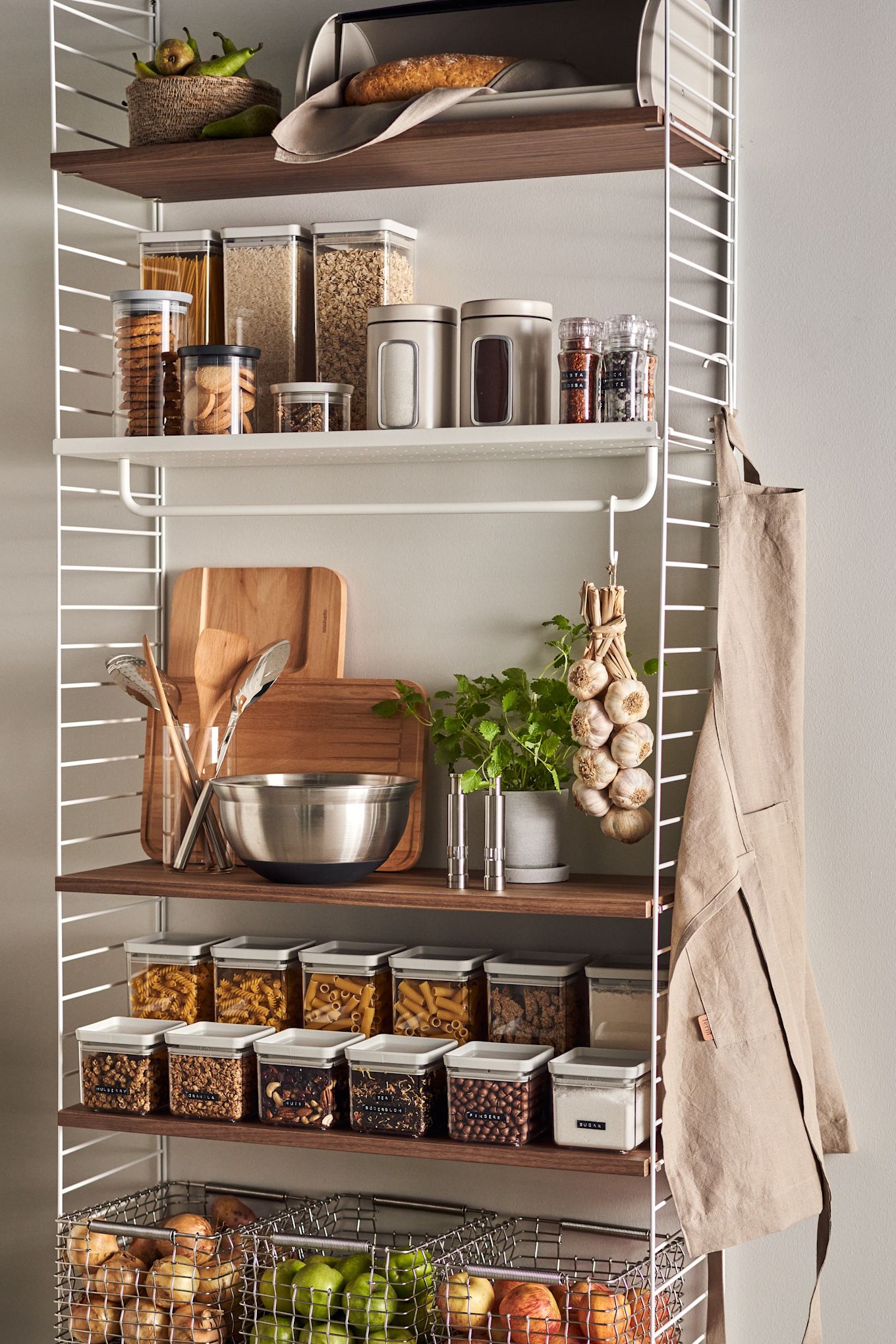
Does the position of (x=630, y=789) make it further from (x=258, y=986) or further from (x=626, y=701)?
(x=258, y=986)

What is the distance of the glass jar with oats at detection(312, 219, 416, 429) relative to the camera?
79.0 inches

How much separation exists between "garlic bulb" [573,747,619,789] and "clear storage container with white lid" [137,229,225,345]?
79cm

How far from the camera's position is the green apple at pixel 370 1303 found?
1810mm

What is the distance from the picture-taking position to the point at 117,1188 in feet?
7.54

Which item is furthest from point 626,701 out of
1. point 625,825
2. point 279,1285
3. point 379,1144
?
point 279,1285

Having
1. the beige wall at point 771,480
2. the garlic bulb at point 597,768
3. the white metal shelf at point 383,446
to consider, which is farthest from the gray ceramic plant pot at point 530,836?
the white metal shelf at point 383,446

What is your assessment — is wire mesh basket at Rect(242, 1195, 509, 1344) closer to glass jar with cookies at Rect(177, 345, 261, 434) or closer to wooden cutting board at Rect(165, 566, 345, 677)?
wooden cutting board at Rect(165, 566, 345, 677)

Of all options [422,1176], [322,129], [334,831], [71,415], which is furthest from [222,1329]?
[322,129]

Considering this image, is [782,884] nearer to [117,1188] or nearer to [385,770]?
[385,770]

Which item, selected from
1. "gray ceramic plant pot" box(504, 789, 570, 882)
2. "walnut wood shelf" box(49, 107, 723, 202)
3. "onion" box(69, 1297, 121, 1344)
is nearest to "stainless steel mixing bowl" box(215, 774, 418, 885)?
"gray ceramic plant pot" box(504, 789, 570, 882)

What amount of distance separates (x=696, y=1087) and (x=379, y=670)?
0.75 m

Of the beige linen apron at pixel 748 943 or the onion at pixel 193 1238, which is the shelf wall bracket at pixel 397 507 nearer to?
the beige linen apron at pixel 748 943

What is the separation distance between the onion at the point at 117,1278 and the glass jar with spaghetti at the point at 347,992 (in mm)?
371

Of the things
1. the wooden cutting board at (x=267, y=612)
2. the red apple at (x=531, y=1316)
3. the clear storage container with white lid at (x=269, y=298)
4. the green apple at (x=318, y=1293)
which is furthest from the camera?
the wooden cutting board at (x=267, y=612)
